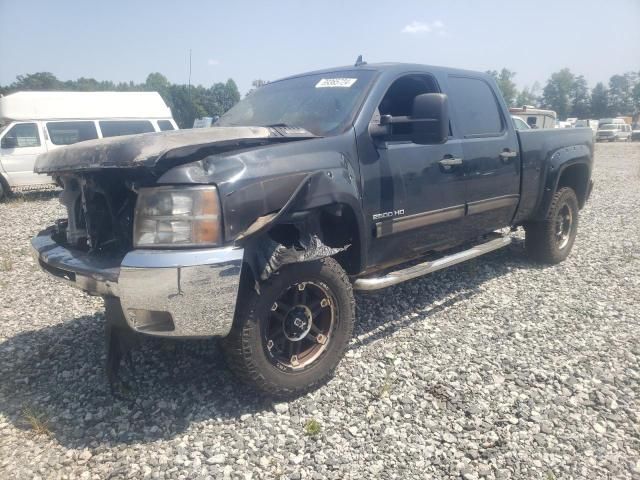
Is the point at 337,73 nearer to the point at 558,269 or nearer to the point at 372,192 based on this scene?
the point at 372,192

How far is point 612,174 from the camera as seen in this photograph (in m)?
16.0

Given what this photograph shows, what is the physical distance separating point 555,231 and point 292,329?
377 cm

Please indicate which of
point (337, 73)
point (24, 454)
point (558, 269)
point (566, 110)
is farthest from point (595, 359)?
point (566, 110)

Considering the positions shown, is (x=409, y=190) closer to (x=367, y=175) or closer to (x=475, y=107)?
(x=367, y=175)

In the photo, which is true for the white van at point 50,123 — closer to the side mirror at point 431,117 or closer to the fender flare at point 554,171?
the side mirror at point 431,117

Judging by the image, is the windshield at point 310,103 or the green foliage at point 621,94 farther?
the green foliage at point 621,94

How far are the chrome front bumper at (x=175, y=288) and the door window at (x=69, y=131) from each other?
10836 millimetres

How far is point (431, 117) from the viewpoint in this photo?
3.00 metres

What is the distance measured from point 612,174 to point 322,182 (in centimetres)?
1699

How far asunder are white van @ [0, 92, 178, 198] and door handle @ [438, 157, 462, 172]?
34.3ft

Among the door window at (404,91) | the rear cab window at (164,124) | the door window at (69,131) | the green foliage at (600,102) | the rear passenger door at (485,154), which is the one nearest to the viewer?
the door window at (404,91)

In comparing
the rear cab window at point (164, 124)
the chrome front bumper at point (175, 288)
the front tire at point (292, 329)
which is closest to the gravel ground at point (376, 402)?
the front tire at point (292, 329)

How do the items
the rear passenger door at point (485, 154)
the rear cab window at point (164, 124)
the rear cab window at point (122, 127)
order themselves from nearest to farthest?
the rear passenger door at point (485, 154), the rear cab window at point (122, 127), the rear cab window at point (164, 124)

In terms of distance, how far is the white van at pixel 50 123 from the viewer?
10984mm
